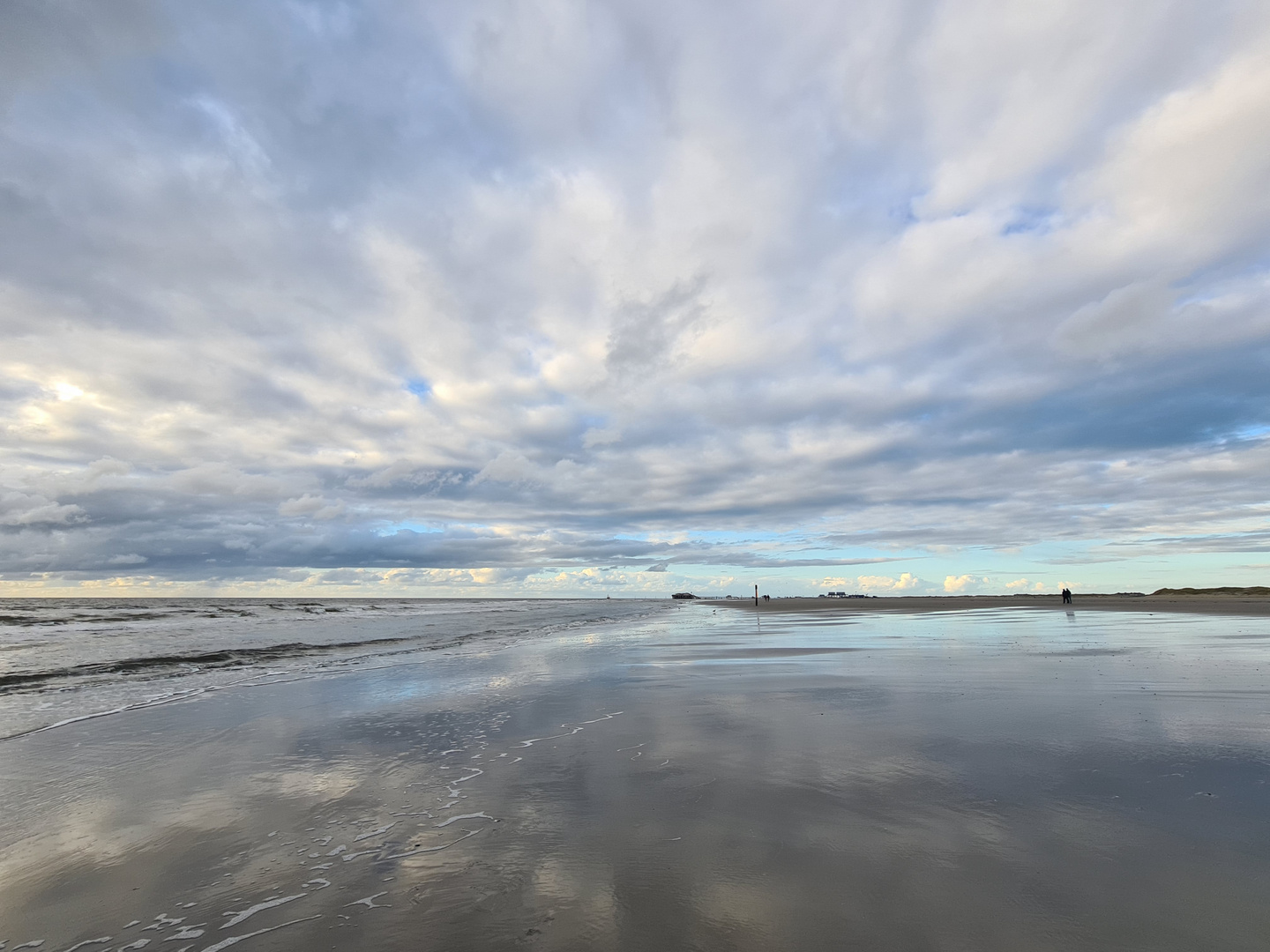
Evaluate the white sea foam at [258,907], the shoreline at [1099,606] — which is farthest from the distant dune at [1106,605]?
the white sea foam at [258,907]

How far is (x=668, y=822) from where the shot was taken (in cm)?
513

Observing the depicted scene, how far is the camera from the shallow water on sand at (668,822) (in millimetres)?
3639

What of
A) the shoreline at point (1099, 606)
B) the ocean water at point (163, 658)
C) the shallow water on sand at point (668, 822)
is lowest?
the ocean water at point (163, 658)

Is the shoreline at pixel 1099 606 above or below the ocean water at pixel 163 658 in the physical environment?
above

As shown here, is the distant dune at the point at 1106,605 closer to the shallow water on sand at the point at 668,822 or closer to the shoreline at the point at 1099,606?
the shoreline at the point at 1099,606

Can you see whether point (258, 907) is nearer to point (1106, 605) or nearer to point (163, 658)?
point (163, 658)

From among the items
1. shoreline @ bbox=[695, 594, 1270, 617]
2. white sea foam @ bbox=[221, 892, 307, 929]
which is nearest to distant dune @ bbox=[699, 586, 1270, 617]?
shoreline @ bbox=[695, 594, 1270, 617]

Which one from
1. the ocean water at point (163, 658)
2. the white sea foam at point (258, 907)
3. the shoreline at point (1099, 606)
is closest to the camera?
the white sea foam at point (258, 907)

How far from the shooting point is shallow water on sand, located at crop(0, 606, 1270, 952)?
11.9 ft

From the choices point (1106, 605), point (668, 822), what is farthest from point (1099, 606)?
point (668, 822)

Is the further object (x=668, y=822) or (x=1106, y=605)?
(x=1106, y=605)

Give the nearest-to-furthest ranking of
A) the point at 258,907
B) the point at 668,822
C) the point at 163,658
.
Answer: the point at 258,907, the point at 668,822, the point at 163,658

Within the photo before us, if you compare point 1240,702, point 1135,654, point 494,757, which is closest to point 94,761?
point 494,757

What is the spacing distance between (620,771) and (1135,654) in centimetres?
1459
